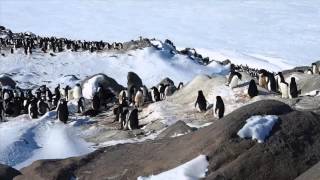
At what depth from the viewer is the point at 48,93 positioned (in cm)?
3002

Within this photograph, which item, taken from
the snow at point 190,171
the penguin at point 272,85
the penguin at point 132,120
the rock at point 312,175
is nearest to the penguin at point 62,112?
the penguin at point 132,120

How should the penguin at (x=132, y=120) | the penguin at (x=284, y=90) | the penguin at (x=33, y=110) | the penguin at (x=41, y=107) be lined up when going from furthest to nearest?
the penguin at (x=41, y=107)
the penguin at (x=33, y=110)
the penguin at (x=284, y=90)
the penguin at (x=132, y=120)

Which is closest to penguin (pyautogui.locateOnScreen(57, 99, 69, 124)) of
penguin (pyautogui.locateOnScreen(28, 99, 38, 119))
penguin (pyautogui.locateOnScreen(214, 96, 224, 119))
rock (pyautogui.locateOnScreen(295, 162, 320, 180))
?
penguin (pyautogui.locateOnScreen(28, 99, 38, 119))

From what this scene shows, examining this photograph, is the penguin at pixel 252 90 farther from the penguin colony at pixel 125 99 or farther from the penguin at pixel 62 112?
the penguin at pixel 62 112

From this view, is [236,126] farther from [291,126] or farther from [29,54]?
[29,54]

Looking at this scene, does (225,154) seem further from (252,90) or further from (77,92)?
(77,92)

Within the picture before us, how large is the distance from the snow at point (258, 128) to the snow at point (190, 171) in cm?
79

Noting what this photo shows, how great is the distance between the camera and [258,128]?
31.1 ft

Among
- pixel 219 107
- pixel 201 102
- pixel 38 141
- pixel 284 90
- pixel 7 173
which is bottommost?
pixel 38 141

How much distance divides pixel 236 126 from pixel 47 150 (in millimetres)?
10148

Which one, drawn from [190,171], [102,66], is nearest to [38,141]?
[190,171]

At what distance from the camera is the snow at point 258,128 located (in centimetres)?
943

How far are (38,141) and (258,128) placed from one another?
11.6m

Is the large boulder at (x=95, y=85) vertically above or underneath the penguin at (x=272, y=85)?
underneath
